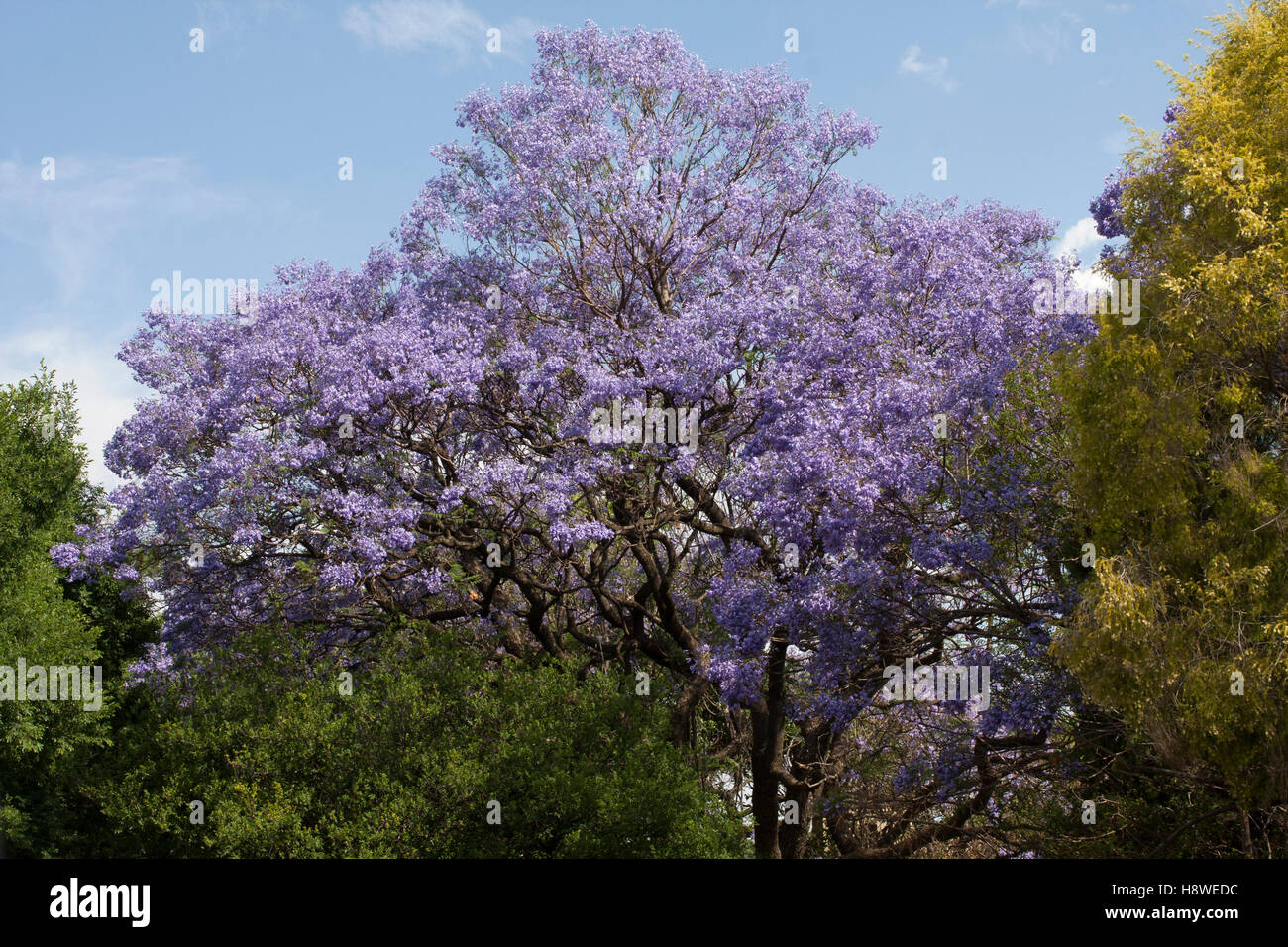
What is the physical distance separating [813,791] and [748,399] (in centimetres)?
559

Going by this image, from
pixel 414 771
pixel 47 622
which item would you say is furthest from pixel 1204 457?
pixel 47 622

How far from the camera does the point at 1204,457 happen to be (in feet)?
29.7

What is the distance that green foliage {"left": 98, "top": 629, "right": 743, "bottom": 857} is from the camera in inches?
426

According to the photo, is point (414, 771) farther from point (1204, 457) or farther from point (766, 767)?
point (1204, 457)

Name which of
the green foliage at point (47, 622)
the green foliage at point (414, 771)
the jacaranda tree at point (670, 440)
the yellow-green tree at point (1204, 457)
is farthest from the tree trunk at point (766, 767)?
the green foliage at point (47, 622)

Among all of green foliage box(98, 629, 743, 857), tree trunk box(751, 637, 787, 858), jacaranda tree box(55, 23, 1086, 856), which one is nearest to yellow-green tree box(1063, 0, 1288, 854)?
jacaranda tree box(55, 23, 1086, 856)

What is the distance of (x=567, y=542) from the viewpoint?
44.0 feet

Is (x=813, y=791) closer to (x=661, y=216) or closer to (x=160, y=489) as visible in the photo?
(x=661, y=216)

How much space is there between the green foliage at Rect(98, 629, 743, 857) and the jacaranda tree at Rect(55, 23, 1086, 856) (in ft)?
3.97

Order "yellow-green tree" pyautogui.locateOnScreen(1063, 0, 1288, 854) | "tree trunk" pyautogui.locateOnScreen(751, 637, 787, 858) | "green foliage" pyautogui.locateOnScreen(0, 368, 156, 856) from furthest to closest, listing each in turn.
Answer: "green foliage" pyautogui.locateOnScreen(0, 368, 156, 856)
"tree trunk" pyautogui.locateOnScreen(751, 637, 787, 858)
"yellow-green tree" pyautogui.locateOnScreen(1063, 0, 1288, 854)

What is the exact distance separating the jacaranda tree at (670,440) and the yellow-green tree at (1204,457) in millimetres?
1407

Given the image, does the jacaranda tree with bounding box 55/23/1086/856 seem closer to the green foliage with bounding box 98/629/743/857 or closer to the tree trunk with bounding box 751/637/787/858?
the tree trunk with bounding box 751/637/787/858
